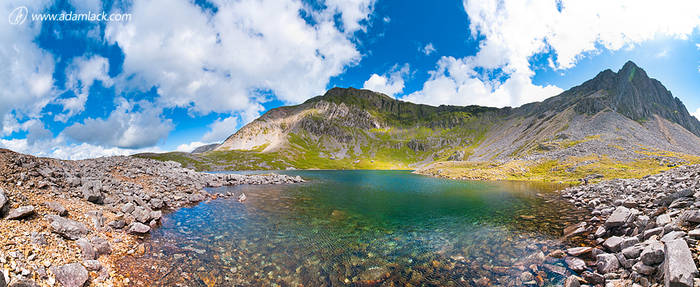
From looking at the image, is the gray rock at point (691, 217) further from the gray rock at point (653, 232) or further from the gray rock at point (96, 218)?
Answer: the gray rock at point (96, 218)

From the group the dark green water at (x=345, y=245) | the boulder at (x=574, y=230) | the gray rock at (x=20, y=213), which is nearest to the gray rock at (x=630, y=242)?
the dark green water at (x=345, y=245)

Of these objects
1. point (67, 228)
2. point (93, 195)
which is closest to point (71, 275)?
point (67, 228)

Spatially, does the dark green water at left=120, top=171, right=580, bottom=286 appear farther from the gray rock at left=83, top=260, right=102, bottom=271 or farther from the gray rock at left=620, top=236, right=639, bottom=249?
the gray rock at left=620, top=236, right=639, bottom=249

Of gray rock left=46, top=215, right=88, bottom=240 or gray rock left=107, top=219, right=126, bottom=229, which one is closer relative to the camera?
gray rock left=46, top=215, right=88, bottom=240

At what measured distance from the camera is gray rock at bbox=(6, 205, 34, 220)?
479 inches

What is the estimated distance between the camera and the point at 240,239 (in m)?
19.6

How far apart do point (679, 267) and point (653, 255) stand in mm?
2084

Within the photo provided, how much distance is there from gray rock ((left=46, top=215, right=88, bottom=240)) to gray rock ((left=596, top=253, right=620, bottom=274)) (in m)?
29.6

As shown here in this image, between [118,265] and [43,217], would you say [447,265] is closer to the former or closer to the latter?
[118,265]

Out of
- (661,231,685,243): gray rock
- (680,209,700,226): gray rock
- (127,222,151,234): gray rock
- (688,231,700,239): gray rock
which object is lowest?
(127,222,151,234): gray rock

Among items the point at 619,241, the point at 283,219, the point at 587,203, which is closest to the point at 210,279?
the point at 283,219

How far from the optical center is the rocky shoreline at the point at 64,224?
373 inches

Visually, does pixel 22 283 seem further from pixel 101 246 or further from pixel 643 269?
pixel 643 269

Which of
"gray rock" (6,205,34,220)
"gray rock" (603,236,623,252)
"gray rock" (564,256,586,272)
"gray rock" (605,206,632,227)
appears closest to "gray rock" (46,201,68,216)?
"gray rock" (6,205,34,220)
